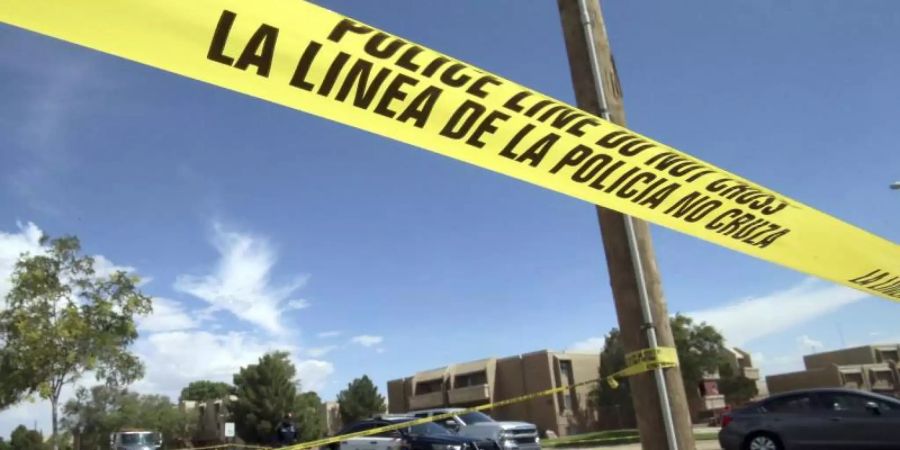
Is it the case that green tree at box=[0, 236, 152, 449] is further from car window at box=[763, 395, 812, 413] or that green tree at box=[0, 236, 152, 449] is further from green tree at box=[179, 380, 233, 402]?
green tree at box=[179, 380, 233, 402]

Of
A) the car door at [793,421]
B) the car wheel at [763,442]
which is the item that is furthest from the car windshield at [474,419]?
the car door at [793,421]

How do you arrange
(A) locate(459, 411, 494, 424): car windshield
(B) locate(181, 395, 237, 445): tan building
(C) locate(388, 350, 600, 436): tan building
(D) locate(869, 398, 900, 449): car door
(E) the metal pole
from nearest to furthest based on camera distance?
(E) the metal pole < (D) locate(869, 398, 900, 449): car door < (A) locate(459, 411, 494, 424): car windshield < (C) locate(388, 350, 600, 436): tan building < (B) locate(181, 395, 237, 445): tan building

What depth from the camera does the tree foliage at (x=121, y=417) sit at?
186ft

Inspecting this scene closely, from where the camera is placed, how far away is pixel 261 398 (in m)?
53.6

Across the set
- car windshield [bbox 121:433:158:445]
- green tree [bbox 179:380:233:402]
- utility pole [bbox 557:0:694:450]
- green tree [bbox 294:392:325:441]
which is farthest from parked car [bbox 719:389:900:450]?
green tree [bbox 179:380:233:402]

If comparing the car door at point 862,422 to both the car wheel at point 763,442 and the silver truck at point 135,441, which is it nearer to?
the car wheel at point 763,442

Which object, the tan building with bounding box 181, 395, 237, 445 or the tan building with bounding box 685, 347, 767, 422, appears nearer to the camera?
the tan building with bounding box 685, 347, 767, 422

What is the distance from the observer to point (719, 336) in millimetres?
42594

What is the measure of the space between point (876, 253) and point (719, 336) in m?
41.3

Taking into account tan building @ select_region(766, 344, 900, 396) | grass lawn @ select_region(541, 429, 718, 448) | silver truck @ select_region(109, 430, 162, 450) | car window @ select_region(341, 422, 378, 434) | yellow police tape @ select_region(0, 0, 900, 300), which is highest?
yellow police tape @ select_region(0, 0, 900, 300)

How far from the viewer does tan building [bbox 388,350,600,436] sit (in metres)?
49.4

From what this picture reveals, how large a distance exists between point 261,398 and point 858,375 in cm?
5366

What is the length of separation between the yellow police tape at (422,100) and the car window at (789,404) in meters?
10.0

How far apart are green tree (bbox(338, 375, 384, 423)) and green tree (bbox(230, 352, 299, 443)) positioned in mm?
4516
